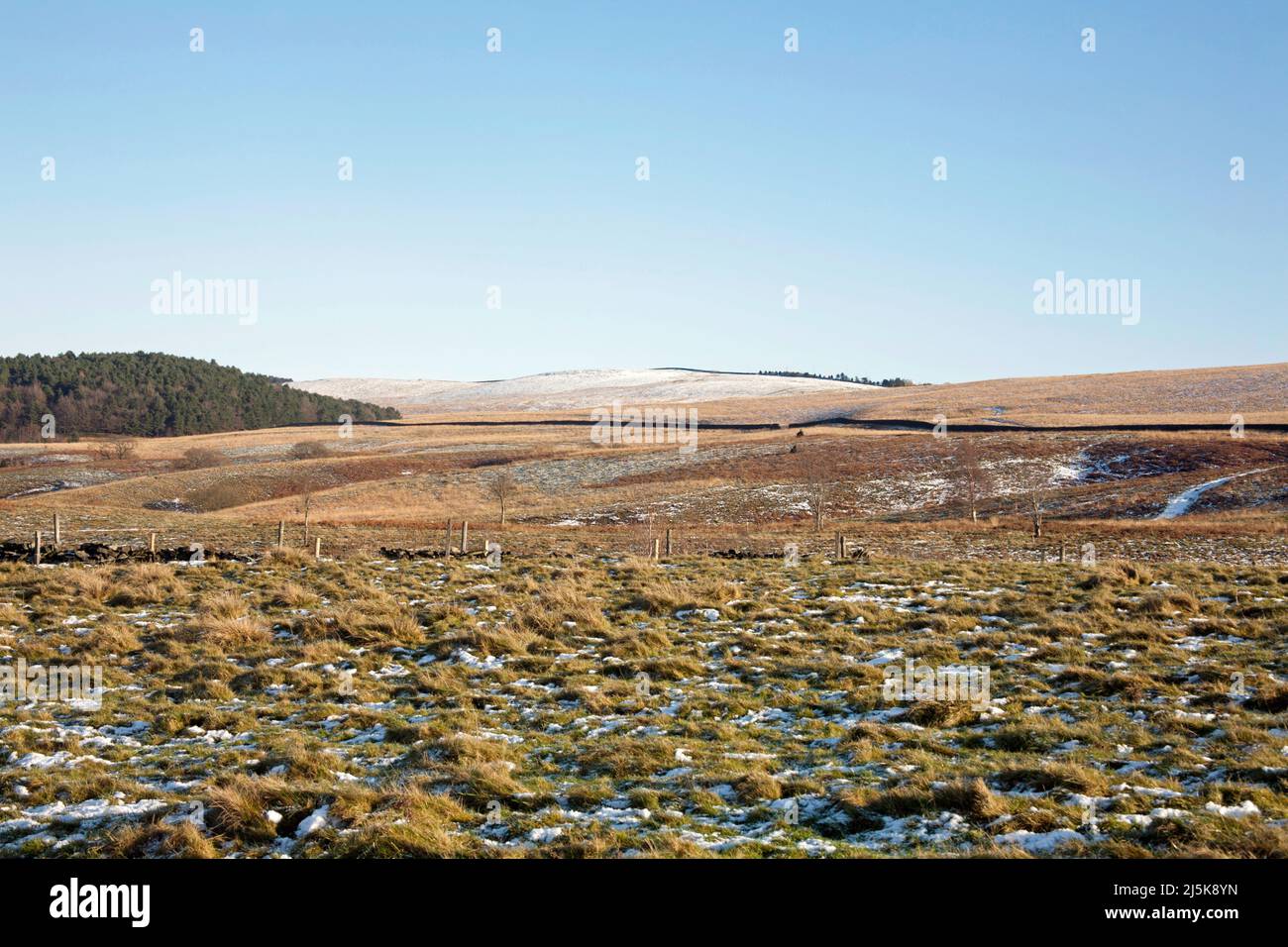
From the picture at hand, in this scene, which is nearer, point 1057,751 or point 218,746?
point 1057,751

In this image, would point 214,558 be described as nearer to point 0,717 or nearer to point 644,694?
point 0,717

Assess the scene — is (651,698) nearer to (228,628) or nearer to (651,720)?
(651,720)

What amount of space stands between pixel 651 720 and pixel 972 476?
5323 centimetres

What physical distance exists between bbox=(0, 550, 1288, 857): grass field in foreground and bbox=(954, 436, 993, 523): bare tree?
33.3 metres

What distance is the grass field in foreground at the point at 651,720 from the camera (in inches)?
333

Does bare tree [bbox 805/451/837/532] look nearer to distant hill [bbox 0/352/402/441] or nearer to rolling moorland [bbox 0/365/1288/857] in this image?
rolling moorland [bbox 0/365/1288/857]

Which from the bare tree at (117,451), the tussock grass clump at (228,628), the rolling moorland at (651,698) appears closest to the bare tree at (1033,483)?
the rolling moorland at (651,698)

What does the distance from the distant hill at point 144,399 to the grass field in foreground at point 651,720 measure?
5246 inches

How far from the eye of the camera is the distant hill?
141 metres

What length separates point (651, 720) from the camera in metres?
12.4

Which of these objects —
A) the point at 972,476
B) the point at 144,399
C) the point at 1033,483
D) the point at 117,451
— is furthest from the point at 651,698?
the point at 144,399
